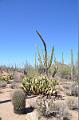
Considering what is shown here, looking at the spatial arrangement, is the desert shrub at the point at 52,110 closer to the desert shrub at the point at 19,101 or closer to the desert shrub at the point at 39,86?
the desert shrub at the point at 19,101

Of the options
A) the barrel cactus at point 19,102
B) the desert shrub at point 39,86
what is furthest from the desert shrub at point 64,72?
the barrel cactus at point 19,102

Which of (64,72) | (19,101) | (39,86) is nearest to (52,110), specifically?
(19,101)

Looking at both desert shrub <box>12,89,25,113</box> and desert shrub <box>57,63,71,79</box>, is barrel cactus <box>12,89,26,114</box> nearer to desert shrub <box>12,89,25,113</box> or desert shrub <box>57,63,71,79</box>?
desert shrub <box>12,89,25,113</box>

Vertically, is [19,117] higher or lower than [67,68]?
lower

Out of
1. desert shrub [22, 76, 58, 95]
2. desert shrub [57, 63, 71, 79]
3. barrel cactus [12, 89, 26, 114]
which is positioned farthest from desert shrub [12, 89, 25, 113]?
desert shrub [57, 63, 71, 79]

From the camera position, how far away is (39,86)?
15.3m

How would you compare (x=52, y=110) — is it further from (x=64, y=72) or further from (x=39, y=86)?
(x=64, y=72)

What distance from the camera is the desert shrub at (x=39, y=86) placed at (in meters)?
15.2

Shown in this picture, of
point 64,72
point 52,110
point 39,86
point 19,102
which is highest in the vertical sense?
point 64,72

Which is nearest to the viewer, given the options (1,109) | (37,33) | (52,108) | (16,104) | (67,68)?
(52,108)

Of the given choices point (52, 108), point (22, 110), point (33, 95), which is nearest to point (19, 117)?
point (22, 110)

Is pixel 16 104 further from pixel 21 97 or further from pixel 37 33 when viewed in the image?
pixel 37 33

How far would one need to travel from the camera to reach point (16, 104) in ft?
35.8

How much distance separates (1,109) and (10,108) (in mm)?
405
